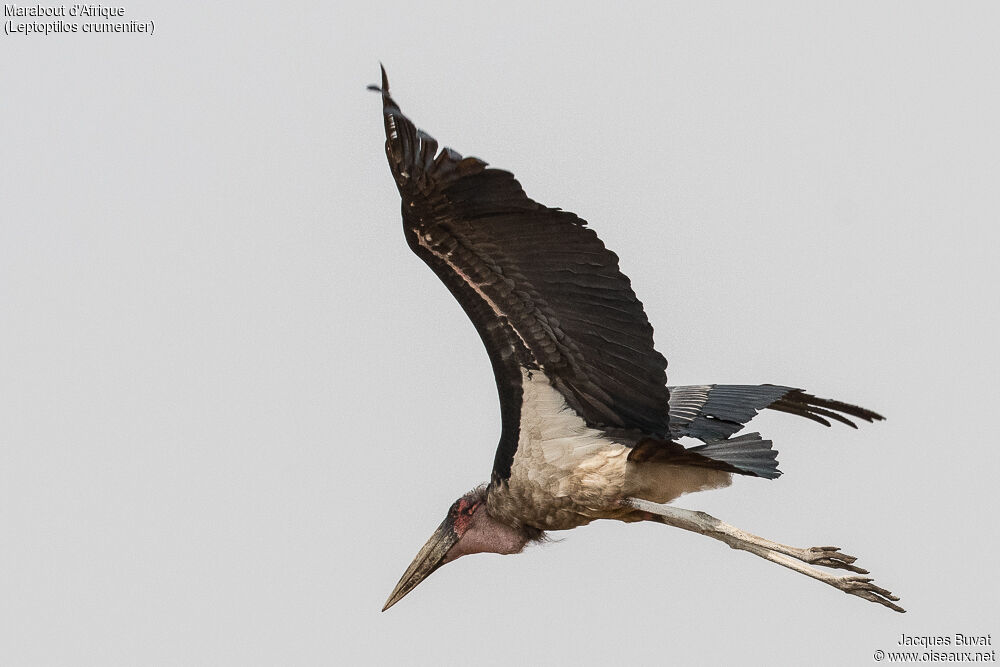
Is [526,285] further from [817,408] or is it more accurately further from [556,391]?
[817,408]

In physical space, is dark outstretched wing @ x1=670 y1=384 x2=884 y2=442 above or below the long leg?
above

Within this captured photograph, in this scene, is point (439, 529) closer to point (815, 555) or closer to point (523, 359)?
point (523, 359)

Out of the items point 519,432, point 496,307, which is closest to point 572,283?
point 496,307

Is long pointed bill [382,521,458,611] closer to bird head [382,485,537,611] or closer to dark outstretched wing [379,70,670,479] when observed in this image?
bird head [382,485,537,611]

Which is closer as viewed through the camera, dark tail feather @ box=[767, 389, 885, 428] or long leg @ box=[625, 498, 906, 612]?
long leg @ box=[625, 498, 906, 612]

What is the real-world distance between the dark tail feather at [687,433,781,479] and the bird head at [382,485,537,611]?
4.34 ft

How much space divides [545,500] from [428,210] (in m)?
2.26

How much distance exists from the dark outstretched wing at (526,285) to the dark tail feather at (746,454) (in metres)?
0.46

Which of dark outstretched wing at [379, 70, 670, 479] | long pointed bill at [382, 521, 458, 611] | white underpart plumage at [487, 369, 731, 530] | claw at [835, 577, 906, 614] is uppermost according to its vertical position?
dark outstretched wing at [379, 70, 670, 479]

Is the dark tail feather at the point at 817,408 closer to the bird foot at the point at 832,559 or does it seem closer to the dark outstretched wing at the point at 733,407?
the dark outstretched wing at the point at 733,407

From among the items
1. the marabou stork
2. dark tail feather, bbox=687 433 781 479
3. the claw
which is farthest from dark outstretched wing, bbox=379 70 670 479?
the claw

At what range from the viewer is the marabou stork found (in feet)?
31.1

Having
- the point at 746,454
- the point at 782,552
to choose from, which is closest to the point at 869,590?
the point at 782,552

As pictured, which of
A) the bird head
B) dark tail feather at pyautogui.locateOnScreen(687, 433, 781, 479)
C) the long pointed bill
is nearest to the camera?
dark tail feather at pyautogui.locateOnScreen(687, 433, 781, 479)
